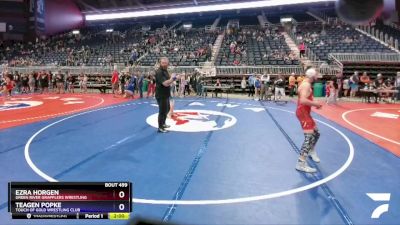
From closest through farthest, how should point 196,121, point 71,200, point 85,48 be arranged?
point 71,200, point 196,121, point 85,48

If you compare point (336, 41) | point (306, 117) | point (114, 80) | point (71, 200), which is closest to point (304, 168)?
point (306, 117)

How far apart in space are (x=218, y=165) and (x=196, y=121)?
158 inches

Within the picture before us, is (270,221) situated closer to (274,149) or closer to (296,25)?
(274,149)

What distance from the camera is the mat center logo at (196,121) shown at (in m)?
8.18

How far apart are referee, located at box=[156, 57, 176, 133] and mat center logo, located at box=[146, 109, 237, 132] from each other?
1.43ft

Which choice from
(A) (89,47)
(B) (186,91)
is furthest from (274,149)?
(A) (89,47)

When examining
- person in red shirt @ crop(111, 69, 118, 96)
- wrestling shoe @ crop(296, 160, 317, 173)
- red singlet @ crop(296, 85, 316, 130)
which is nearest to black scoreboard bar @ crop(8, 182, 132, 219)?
wrestling shoe @ crop(296, 160, 317, 173)

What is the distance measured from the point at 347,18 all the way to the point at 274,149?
3244mm

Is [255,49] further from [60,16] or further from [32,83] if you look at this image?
[60,16]

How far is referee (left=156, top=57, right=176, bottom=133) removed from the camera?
7.44 meters

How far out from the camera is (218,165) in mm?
5203

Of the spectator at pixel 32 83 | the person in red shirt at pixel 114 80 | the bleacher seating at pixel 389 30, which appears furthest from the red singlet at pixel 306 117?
the bleacher seating at pixel 389 30

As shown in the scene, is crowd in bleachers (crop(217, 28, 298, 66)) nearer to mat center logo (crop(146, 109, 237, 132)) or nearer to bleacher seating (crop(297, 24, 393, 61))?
bleacher seating (crop(297, 24, 393, 61))

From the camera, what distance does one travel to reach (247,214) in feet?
11.4
